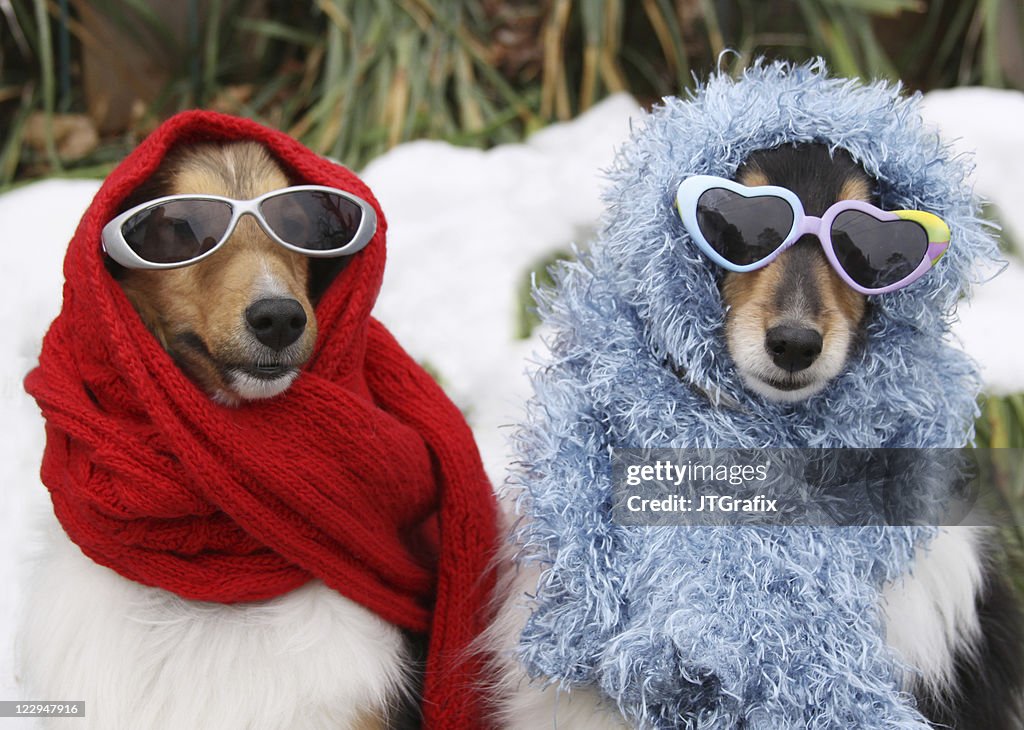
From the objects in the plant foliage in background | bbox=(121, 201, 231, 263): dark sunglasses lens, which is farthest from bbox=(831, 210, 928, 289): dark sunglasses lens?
the plant foliage in background

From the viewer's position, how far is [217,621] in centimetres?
Result: 144

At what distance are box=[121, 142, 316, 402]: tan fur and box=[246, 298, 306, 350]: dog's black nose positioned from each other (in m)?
0.02

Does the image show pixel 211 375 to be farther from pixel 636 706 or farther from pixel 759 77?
pixel 759 77

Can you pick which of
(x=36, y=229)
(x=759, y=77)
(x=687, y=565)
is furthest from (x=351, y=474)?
(x=36, y=229)

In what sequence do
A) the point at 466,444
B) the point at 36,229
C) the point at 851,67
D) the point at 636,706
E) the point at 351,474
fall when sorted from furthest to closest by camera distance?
the point at 851,67 → the point at 36,229 → the point at 466,444 → the point at 351,474 → the point at 636,706

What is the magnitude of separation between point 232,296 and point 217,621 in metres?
0.50

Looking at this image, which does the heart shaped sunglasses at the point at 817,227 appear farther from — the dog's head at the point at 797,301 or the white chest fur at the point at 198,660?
the white chest fur at the point at 198,660

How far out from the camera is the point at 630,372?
1.41 metres

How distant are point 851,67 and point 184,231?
2589 mm

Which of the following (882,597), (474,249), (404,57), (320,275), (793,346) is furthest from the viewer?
(404,57)

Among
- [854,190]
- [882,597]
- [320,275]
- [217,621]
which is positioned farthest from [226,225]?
[882,597]

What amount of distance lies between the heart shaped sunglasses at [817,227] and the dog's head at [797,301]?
0.03m

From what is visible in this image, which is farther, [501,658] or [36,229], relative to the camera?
[36,229]

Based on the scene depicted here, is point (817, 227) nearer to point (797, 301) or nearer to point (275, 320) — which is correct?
point (797, 301)
